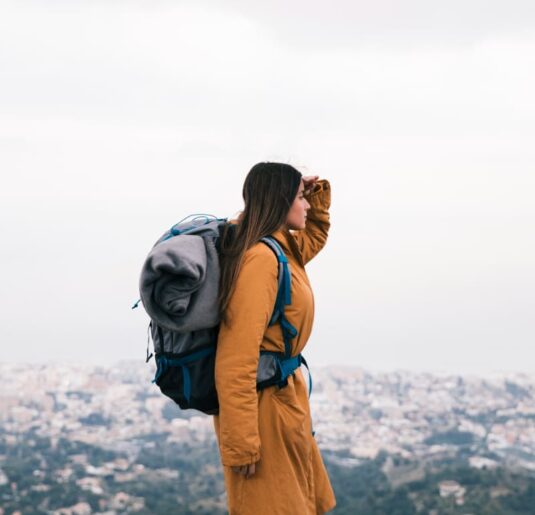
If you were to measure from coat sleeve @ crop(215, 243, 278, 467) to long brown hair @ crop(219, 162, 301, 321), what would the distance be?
0.23 ft

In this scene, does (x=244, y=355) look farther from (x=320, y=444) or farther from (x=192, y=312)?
(x=320, y=444)

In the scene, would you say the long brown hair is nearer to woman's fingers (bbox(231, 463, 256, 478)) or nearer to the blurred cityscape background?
woman's fingers (bbox(231, 463, 256, 478))

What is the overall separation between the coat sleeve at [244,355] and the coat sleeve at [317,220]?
0.54 m

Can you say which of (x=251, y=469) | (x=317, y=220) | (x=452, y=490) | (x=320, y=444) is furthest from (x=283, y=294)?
(x=320, y=444)

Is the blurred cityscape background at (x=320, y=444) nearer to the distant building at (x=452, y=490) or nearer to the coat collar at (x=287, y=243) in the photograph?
the distant building at (x=452, y=490)

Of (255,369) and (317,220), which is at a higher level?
(317,220)

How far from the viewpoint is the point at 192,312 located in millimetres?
2436

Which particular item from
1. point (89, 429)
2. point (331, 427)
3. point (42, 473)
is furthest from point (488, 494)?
point (89, 429)

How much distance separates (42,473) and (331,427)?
1828 centimetres

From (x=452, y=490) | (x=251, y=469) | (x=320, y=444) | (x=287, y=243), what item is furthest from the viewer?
(x=320, y=444)

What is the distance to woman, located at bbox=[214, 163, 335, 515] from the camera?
244cm

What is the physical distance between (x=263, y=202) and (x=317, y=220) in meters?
0.51

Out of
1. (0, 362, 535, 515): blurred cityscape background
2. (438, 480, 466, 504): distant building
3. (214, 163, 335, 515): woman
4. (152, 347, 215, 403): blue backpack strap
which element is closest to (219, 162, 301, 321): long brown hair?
(214, 163, 335, 515): woman

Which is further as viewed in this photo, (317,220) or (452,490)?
(452,490)
